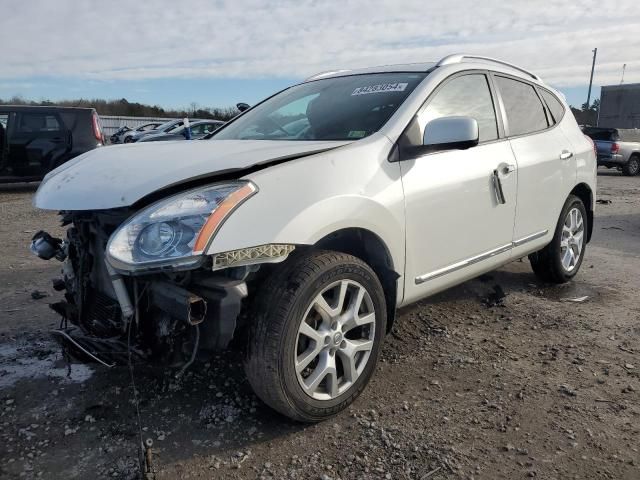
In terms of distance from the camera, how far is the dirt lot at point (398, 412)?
2342 mm

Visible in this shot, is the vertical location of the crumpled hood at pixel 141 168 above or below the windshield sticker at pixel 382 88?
below

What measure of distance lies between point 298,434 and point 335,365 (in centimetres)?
36

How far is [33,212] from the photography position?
8.98 meters

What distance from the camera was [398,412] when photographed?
274 centimetres

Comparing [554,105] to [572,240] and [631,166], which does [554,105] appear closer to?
[572,240]

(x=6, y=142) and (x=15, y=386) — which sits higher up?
(x=6, y=142)

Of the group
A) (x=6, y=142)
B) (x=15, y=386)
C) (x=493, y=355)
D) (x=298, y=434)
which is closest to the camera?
(x=298, y=434)

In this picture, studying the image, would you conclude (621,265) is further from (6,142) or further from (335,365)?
(6,142)

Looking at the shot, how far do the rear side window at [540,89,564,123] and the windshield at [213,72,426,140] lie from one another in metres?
1.75

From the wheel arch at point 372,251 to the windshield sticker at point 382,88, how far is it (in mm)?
1021

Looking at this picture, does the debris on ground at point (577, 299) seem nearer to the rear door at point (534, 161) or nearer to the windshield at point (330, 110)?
the rear door at point (534, 161)

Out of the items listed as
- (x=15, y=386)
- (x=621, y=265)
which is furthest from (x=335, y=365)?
(x=621, y=265)

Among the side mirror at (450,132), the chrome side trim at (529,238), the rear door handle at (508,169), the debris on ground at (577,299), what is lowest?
the debris on ground at (577,299)

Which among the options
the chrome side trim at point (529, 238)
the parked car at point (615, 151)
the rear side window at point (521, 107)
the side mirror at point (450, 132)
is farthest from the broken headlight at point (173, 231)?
the parked car at point (615, 151)
